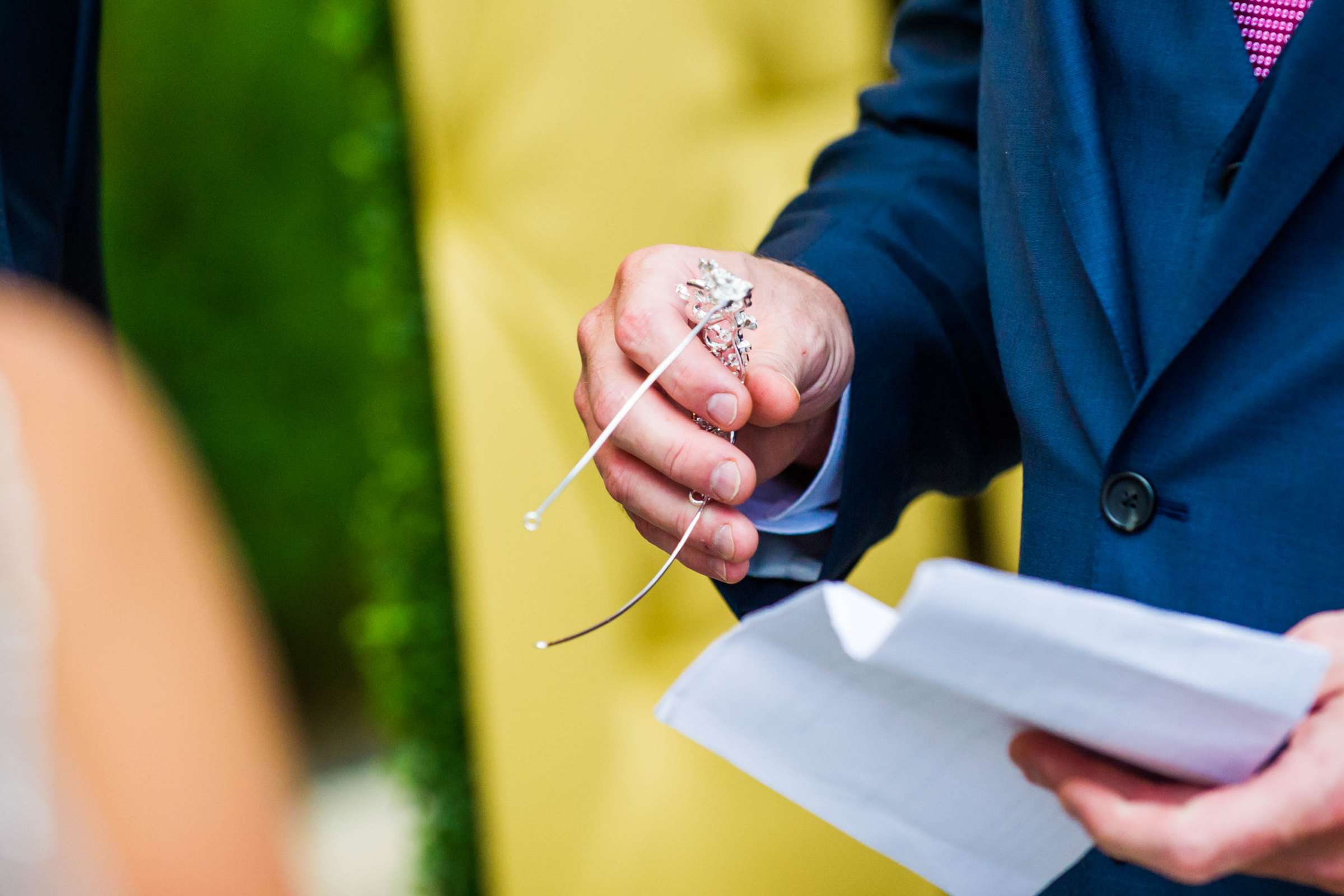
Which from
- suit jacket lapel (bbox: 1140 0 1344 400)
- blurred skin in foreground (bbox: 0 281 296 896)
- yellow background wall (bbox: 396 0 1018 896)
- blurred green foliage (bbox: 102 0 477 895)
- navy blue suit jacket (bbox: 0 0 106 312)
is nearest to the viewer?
blurred skin in foreground (bbox: 0 281 296 896)

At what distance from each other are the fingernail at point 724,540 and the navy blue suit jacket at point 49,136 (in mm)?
502

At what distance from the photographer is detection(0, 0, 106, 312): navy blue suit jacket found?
75cm

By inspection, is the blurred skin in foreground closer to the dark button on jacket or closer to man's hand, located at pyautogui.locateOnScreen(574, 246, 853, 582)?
man's hand, located at pyautogui.locateOnScreen(574, 246, 853, 582)

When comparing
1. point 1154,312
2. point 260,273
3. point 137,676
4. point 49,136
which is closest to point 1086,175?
point 1154,312

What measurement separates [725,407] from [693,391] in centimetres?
2

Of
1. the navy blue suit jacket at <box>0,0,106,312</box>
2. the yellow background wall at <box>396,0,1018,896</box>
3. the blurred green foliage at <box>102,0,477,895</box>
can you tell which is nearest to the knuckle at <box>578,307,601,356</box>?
the navy blue suit jacket at <box>0,0,106,312</box>

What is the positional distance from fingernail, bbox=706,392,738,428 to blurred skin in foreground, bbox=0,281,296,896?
1.17 ft

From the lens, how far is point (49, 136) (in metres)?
0.79

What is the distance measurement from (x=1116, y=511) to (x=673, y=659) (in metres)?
1.22

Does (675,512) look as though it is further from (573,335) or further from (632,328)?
(573,335)

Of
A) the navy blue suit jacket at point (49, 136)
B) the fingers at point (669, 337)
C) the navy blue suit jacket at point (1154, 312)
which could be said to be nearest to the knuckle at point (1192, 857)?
the navy blue suit jacket at point (1154, 312)

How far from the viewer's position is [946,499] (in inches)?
75.1

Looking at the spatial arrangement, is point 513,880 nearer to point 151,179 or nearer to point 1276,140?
point 1276,140

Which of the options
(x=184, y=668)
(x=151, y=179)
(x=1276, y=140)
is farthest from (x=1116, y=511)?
(x=151, y=179)
